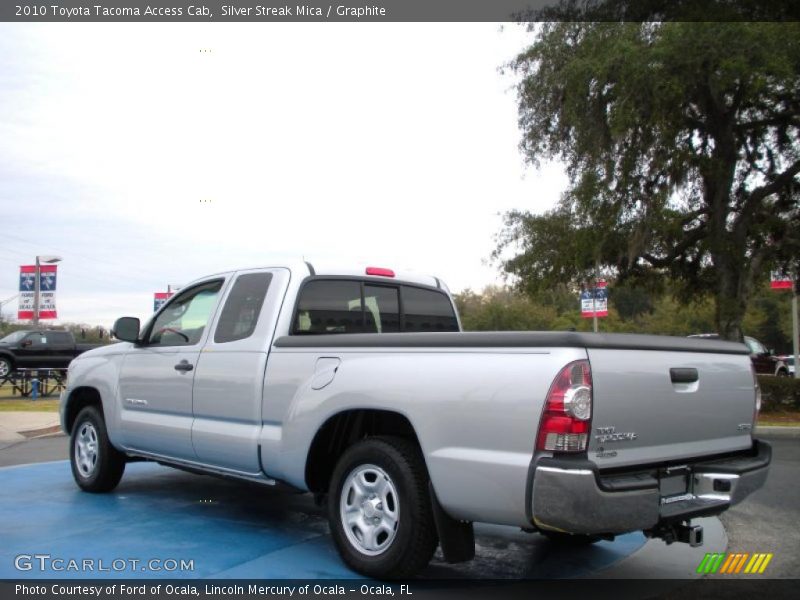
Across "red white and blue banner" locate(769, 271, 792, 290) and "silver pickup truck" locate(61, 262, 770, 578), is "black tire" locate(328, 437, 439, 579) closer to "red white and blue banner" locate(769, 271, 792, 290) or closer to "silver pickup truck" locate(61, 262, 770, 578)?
"silver pickup truck" locate(61, 262, 770, 578)

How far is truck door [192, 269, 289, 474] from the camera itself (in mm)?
5637

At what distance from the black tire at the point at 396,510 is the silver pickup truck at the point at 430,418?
0.01 meters

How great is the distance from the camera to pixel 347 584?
15.6ft

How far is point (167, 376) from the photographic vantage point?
21.5 ft

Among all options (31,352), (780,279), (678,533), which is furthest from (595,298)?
(31,352)

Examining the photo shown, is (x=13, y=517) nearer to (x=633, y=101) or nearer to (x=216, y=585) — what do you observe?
(x=216, y=585)

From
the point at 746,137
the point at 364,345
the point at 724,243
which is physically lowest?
the point at 364,345

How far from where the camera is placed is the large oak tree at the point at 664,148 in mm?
15094

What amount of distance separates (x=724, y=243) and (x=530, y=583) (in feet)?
45.3

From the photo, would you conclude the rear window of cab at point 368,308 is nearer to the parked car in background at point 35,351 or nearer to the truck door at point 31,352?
the parked car in background at point 35,351

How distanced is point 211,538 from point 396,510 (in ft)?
6.09

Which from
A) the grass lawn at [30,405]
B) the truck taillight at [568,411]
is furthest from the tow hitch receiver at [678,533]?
the grass lawn at [30,405]

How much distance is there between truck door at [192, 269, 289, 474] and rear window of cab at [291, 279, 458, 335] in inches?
9.6

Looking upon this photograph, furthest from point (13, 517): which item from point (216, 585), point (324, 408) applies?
point (324, 408)
